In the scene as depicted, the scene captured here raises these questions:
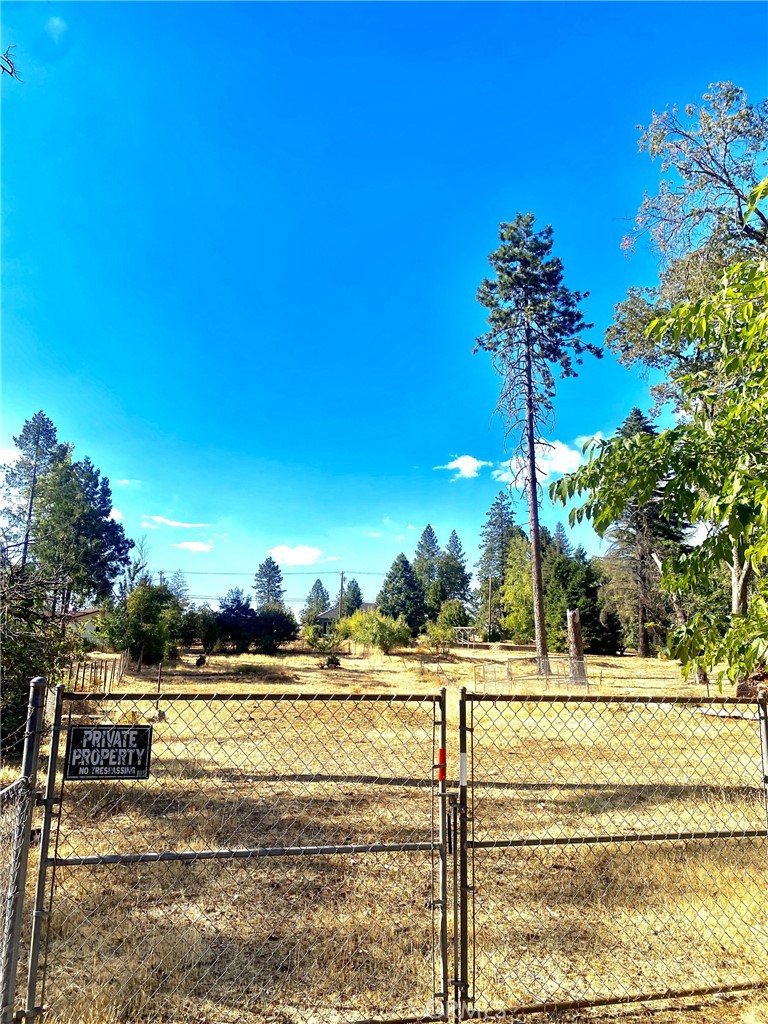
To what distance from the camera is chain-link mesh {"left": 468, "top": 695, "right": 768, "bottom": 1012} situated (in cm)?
323

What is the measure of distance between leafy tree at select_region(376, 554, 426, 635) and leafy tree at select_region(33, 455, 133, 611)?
24382 mm

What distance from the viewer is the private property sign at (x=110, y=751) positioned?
2.50m

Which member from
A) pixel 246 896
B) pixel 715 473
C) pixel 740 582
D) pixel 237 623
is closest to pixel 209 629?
pixel 237 623

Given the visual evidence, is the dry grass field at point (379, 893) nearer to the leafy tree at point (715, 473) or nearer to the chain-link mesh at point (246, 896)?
the chain-link mesh at point (246, 896)

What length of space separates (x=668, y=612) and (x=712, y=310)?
37371 millimetres

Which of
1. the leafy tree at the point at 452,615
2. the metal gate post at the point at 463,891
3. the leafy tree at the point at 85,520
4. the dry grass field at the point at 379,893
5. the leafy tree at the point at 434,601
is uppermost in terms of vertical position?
the leafy tree at the point at 85,520

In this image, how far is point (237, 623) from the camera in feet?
112

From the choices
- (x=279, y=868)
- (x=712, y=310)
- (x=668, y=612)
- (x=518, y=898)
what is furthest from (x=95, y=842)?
(x=668, y=612)

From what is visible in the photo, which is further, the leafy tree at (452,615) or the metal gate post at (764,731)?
the leafy tree at (452,615)

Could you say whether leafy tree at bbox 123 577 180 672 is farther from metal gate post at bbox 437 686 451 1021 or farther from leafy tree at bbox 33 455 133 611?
metal gate post at bbox 437 686 451 1021

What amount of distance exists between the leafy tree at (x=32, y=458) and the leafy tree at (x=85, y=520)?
119 cm

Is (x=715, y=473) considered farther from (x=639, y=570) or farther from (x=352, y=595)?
(x=352, y=595)

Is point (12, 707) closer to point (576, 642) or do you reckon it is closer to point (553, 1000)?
point (553, 1000)

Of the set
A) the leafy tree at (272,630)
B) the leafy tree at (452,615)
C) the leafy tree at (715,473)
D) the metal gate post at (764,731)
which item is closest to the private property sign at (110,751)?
the leafy tree at (715,473)
